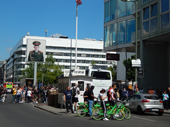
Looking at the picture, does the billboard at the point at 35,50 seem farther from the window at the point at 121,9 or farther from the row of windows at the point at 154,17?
the row of windows at the point at 154,17

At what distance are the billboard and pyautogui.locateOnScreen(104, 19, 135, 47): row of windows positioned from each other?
1509cm

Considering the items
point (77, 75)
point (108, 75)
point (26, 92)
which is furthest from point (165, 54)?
point (26, 92)

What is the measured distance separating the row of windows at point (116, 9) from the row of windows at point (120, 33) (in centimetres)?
115

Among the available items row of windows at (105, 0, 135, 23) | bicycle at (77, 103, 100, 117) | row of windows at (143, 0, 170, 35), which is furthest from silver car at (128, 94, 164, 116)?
row of windows at (105, 0, 135, 23)

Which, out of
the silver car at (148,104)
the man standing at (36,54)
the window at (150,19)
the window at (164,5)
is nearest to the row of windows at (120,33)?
the window at (150,19)

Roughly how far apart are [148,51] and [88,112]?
15.3 m

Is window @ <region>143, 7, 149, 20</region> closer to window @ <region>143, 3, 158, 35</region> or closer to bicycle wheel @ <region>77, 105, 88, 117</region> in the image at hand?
window @ <region>143, 3, 158, 35</region>

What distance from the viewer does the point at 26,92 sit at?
1278 inches

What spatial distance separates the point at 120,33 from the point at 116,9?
3.40m

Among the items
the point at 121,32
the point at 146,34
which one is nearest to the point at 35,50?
the point at 121,32

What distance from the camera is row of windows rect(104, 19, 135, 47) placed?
34594 millimetres

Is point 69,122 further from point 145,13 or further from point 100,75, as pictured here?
point 145,13

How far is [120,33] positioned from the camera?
3628 centimetres

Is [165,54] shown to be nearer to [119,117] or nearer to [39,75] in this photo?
[119,117]
